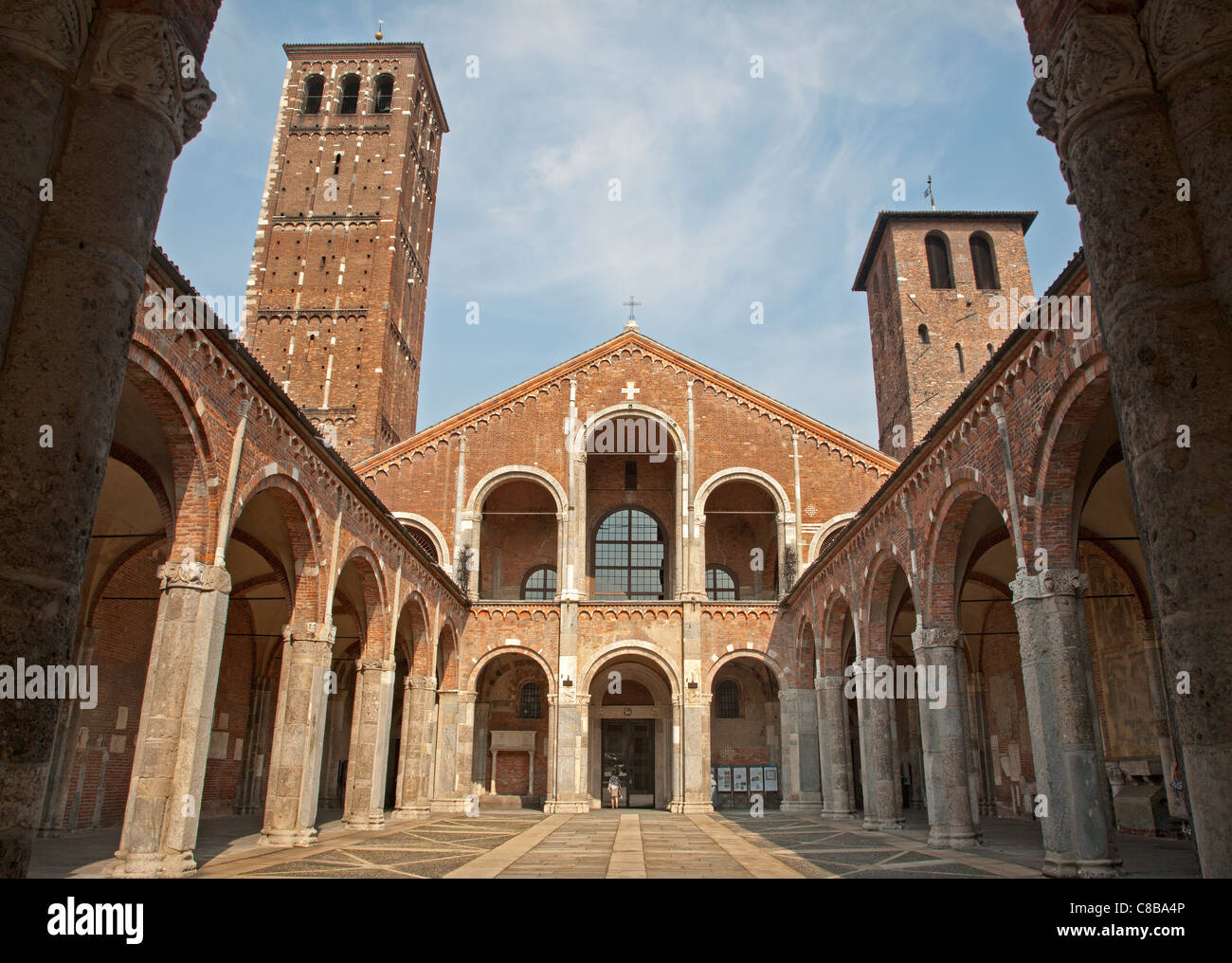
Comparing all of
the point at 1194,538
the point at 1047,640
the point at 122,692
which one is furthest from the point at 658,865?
the point at 122,692

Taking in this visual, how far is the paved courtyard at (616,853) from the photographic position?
30.2 feet

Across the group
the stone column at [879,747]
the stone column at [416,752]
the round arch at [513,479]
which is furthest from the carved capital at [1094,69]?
the round arch at [513,479]

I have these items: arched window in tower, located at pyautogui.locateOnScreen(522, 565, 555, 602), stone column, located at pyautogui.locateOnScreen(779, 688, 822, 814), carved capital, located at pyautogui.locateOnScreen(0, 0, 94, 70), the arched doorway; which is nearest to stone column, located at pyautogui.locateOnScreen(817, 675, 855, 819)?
stone column, located at pyautogui.locateOnScreen(779, 688, 822, 814)

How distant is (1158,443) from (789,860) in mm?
8675

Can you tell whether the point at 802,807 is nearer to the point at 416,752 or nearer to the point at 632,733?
the point at 632,733

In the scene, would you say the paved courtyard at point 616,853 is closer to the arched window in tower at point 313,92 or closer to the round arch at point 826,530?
the round arch at point 826,530

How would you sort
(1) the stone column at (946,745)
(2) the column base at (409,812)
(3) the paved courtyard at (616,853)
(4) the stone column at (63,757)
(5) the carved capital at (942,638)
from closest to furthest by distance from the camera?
1. (3) the paved courtyard at (616,853)
2. (1) the stone column at (946,745)
3. (5) the carved capital at (942,638)
4. (4) the stone column at (63,757)
5. (2) the column base at (409,812)

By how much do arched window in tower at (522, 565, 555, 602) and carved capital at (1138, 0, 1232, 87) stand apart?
2488 cm

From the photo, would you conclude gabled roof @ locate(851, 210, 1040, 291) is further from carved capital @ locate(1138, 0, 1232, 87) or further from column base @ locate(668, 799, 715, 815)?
carved capital @ locate(1138, 0, 1232, 87)

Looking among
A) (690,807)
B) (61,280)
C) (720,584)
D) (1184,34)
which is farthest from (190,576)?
(720,584)

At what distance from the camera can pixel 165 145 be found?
12.2 ft

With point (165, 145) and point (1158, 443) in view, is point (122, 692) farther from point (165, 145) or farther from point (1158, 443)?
point (1158, 443)

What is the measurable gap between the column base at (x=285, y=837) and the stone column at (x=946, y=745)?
9.21 m

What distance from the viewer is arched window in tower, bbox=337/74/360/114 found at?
36875 millimetres
